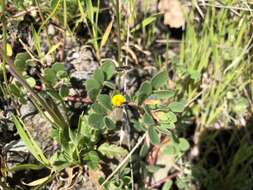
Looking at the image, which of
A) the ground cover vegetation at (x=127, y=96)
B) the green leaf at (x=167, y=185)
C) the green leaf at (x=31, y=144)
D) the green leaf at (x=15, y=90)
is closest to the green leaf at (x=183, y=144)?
the ground cover vegetation at (x=127, y=96)

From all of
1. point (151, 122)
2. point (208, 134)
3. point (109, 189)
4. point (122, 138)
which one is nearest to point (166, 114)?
point (151, 122)

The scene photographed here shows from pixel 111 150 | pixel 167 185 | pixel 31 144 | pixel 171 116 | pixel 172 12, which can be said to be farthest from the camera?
pixel 172 12

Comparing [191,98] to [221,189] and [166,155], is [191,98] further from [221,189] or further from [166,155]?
[221,189]

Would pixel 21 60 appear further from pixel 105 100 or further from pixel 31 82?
pixel 105 100

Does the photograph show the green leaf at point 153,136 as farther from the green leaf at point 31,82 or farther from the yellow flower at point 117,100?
the green leaf at point 31,82

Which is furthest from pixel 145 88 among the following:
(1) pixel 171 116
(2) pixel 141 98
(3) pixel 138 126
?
(3) pixel 138 126

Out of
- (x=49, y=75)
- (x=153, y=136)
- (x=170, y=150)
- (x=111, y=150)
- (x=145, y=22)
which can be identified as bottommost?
(x=170, y=150)

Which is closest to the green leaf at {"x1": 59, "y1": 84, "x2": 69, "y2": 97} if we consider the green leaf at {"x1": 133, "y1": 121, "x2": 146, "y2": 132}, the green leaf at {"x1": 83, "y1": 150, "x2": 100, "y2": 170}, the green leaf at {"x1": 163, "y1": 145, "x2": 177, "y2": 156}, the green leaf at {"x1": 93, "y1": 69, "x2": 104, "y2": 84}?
the green leaf at {"x1": 93, "y1": 69, "x2": 104, "y2": 84}
